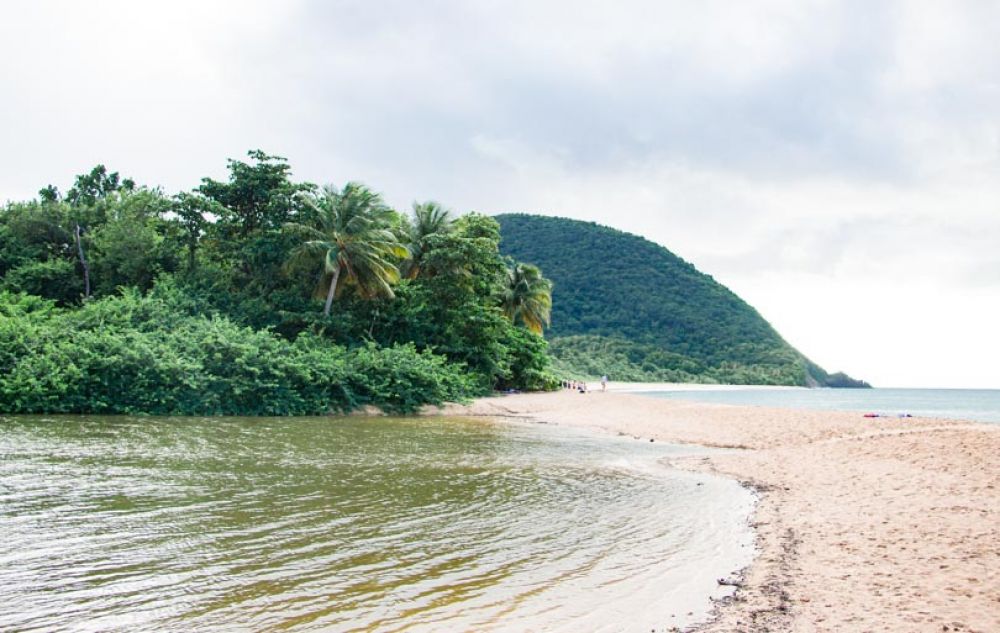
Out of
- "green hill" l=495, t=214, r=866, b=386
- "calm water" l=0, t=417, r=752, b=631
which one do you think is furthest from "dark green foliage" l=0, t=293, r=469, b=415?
"green hill" l=495, t=214, r=866, b=386

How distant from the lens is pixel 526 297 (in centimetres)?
4425

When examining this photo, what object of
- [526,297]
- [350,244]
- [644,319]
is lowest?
[526,297]

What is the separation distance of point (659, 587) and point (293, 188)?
29942 mm

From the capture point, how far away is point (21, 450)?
11.9m

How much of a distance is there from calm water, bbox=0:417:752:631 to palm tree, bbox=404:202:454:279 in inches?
916

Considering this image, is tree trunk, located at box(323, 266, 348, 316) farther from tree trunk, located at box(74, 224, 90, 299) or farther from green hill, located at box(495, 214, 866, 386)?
green hill, located at box(495, 214, 866, 386)

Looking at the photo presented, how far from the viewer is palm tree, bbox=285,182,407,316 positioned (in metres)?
29.6

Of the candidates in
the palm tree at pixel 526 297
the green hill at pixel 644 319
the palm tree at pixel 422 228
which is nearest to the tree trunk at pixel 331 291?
the palm tree at pixel 422 228

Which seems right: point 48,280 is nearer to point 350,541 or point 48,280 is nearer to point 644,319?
point 350,541

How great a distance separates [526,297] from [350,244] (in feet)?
56.0

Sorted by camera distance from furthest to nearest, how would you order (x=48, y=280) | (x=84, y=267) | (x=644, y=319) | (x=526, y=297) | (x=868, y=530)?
(x=644, y=319)
(x=526, y=297)
(x=84, y=267)
(x=48, y=280)
(x=868, y=530)

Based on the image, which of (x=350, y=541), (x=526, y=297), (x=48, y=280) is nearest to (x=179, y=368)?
(x=48, y=280)

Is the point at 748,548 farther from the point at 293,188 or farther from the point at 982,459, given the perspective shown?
the point at 293,188

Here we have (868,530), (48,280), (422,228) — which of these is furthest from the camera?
(422,228)
